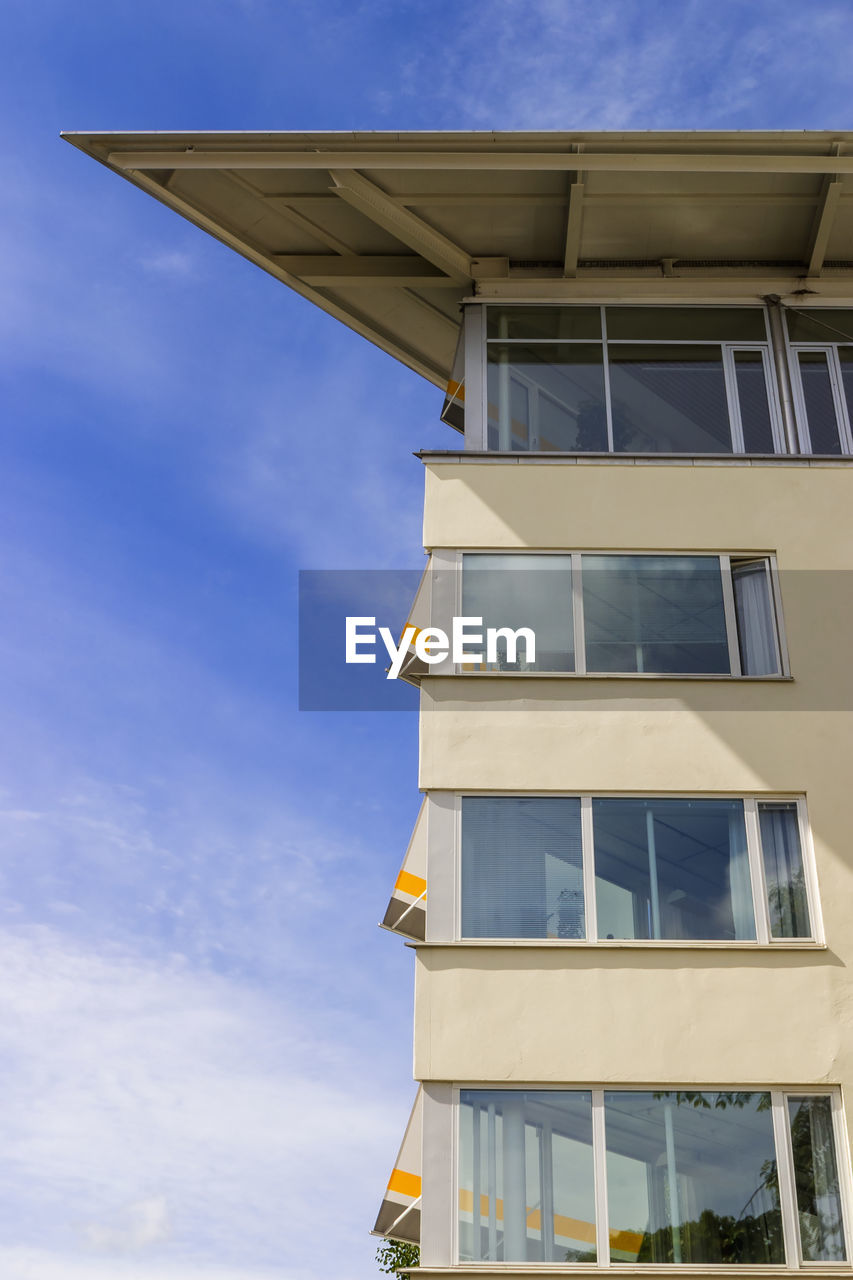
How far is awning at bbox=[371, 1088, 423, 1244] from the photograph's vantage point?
11969mm

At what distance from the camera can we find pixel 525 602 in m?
14.4

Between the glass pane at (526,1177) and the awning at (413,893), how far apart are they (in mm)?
1587

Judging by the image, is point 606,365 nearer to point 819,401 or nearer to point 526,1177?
point 819,401

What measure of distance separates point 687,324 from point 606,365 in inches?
44.8

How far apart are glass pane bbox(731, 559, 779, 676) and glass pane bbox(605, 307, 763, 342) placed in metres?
3.11

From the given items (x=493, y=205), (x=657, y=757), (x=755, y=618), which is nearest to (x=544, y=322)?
(x=493, y=205)

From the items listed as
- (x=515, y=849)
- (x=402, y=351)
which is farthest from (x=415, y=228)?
(x=515, y=849)

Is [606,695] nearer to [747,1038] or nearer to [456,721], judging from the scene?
[456,721]

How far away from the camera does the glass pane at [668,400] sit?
15.5m

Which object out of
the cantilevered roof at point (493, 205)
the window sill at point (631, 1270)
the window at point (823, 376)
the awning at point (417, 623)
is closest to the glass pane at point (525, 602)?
the awning at point (417, 623)

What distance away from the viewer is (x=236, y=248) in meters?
17.0

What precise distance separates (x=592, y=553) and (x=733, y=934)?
13.8ft

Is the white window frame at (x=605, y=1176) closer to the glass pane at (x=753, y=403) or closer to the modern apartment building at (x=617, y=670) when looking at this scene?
the modern apartment building at (x=617, y=670)

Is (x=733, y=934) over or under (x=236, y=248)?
under
